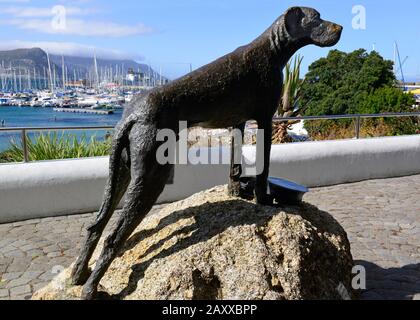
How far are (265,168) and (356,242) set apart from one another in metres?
2.71

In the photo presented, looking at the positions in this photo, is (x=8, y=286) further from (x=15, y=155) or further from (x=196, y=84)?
(x=15, y=155)

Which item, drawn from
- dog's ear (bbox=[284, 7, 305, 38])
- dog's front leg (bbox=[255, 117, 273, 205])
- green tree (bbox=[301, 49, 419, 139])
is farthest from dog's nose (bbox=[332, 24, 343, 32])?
green tree (bbox=[301, 49, 419, 139])

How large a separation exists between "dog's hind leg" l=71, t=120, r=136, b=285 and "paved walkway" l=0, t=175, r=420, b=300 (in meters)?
1.22

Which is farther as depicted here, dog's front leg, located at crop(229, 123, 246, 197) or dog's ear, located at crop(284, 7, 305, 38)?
dog's front leg, located at crop(229, 123, 246, 197)

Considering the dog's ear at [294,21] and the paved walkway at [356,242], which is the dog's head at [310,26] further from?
the paved walkway at [356,242]

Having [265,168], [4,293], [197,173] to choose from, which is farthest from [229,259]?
[197,173]

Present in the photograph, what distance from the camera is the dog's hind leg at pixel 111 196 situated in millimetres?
→ 3486

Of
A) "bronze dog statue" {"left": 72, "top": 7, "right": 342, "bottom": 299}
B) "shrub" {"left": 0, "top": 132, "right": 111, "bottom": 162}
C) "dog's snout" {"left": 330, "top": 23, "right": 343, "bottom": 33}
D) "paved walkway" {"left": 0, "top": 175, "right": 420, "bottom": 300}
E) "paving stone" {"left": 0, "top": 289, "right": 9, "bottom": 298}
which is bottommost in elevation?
"paving stone" {"left": 0, "top": 289, "right": 9, "bottom": 298}

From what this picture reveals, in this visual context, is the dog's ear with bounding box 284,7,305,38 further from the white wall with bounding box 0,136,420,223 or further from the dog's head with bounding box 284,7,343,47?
the white wall with bounding box 0,136,420,223

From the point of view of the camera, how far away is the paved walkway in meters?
4.77

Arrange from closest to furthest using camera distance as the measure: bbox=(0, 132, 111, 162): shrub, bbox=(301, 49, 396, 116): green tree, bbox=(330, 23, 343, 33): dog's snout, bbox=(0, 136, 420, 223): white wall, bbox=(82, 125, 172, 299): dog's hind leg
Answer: bbox=(82, 125, 172, 299): dog's hind leg
bbox=(330, 23, 343, 33): dog's snout
bbox=(0, 136, 420, 223): white wall
bbox=(0, 132, 111, 162): shrub
bbox=(301, 49, 396, 116): green tree

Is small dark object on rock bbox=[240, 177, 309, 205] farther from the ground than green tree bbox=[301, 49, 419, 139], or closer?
closer

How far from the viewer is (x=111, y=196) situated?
11.6ft

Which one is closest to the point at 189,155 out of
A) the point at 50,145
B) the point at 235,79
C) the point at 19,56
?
the point at 50,145
